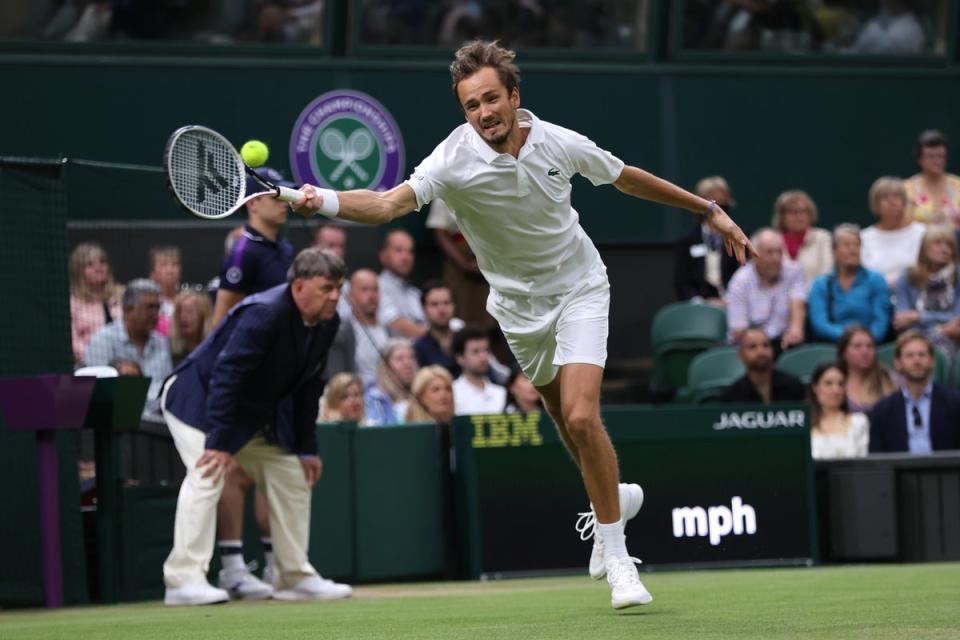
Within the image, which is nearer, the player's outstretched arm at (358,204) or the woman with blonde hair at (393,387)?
the player's outstretched arm at (358,204)

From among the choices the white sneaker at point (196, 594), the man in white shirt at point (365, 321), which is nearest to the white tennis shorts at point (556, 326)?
the white sneaker at point (196, 594)

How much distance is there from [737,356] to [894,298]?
1.75m

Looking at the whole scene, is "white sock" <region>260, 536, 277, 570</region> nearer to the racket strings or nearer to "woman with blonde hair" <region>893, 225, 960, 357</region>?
the racket strings

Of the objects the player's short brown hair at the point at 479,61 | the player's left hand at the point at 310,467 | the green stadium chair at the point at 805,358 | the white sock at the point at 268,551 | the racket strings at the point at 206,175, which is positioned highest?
the player's short brown hair at the point at 479,61

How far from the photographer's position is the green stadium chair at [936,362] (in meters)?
11.9

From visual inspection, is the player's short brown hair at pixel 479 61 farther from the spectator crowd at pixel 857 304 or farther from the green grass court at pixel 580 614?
the spectator crowd at pixel 857 304

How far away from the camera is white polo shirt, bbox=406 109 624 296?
6789 mm

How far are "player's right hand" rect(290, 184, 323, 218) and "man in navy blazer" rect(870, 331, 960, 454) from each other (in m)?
6.01

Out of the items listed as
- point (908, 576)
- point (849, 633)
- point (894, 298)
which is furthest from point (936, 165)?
point (849, 633)

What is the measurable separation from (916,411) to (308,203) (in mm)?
6217

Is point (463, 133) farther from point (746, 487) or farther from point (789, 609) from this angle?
point (746, 487)

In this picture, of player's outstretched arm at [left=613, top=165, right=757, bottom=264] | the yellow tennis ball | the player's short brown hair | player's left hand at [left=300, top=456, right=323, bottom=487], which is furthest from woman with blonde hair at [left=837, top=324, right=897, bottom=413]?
the yellow tennis ball

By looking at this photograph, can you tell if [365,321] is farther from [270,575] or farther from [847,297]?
[847,297]

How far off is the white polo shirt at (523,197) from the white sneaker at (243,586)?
2.50 m
